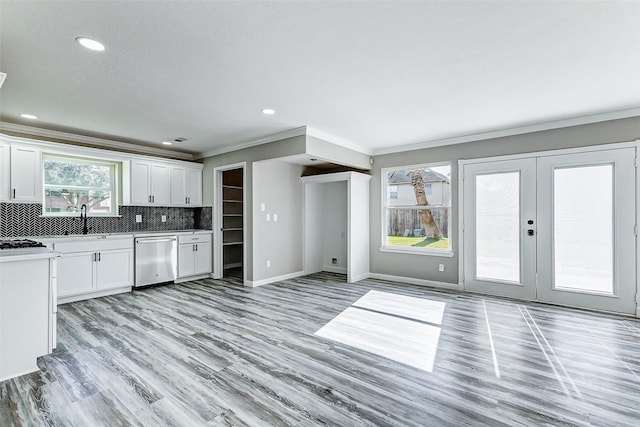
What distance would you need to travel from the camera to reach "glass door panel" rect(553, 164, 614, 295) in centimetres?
387

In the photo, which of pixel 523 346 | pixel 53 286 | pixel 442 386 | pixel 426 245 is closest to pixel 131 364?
pixel 53 286

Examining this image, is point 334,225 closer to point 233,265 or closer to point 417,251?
point 417,251

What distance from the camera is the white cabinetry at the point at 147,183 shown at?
17.3ft

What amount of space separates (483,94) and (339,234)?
394 centimetres

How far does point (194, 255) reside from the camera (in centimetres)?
575

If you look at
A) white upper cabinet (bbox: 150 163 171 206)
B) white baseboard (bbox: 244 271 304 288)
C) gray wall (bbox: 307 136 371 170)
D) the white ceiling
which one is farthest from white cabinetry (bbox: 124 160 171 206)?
gray wall (bbox: 307 136 371 170)

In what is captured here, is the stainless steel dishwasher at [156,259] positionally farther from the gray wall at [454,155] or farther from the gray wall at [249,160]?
the gray wall at [454,155]

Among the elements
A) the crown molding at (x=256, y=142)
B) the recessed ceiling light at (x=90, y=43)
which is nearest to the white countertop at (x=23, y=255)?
the recessed ceiling light at (x=90, y=43)

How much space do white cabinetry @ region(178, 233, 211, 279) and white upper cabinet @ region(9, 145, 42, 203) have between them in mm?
2051

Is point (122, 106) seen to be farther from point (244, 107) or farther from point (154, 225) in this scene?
point (154, 225)

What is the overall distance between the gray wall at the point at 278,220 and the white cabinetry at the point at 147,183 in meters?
1.82

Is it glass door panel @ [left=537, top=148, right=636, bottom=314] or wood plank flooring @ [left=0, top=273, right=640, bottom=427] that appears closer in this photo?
wood plank flooring @ [left=0, top=273, right=640, bottom=427]

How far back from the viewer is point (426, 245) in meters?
5.37

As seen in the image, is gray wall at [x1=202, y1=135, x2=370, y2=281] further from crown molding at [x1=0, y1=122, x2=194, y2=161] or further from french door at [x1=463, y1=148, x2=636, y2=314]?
french door at [x1=463, y1=148, x2=636, y2=314]
